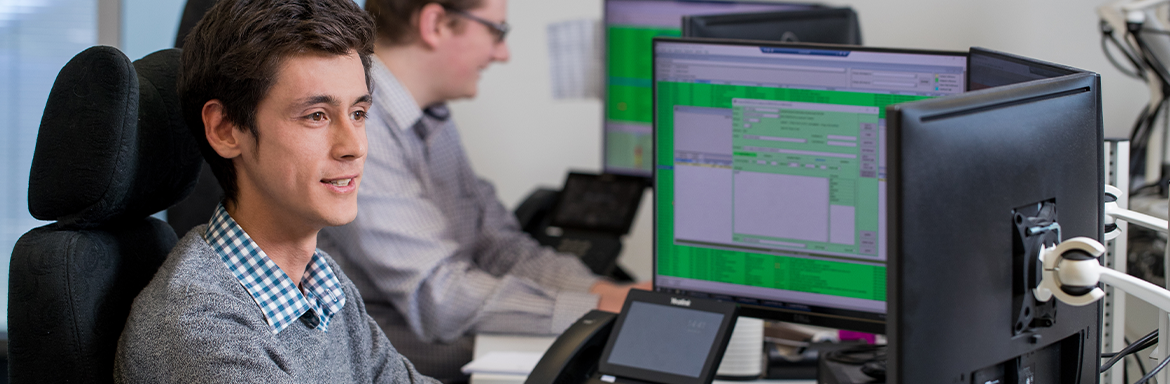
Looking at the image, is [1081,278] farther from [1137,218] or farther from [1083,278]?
[1137,218]

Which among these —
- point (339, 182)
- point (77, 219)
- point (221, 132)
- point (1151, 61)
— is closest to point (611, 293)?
point (339, 182)

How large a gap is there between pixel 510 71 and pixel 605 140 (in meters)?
0.95

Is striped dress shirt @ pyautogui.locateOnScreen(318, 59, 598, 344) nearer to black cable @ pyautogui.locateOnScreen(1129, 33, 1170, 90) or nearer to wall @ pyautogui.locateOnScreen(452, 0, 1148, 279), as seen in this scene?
wall @ pyautogui.locateOnScreen(452, 0, 1148, 279)

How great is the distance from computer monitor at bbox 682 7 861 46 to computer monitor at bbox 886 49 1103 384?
79cm

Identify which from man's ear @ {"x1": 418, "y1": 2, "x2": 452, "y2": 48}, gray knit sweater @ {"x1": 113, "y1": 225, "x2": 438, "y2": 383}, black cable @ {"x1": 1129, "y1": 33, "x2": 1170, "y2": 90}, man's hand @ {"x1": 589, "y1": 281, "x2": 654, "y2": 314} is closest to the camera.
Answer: gray knit sweater @ {"x1": 113, "y1": 225, "x2": 438, "y2": 383}

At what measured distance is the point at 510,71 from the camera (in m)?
3.22

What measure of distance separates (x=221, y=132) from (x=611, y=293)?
0.89 meters

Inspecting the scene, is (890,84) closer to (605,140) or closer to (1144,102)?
(605,140)

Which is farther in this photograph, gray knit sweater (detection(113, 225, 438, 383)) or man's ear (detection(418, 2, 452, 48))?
man's ear (detection(418, 2, 452, 48))

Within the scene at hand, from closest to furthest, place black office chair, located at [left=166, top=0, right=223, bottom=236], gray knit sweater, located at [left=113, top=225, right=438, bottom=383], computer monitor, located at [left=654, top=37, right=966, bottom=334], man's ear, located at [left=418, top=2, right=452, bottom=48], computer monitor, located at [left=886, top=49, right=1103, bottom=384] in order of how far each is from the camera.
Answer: computer monitor, located at [left=886, top=49, right=1103, bottom=384], gray knit sweater, located at [left=113, top=225, right=438, bottom=383], computer monitor, located at [left=654, top=37, right=966, bottom=334], black office chair, located at [left=166, top=0, right=223, bottom=236], man's ear, located at [left=418, top=2, right=452, bottom=48]

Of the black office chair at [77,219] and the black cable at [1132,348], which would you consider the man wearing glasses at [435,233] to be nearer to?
A: the black office chair at [77,219]

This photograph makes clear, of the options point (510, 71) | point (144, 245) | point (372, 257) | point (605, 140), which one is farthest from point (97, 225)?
point (510, 71)

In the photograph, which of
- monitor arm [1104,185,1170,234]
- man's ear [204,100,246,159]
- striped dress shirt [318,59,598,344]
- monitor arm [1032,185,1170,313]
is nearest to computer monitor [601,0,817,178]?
striped dress shirt [318,59,598,344]

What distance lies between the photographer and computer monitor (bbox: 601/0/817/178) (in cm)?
227
